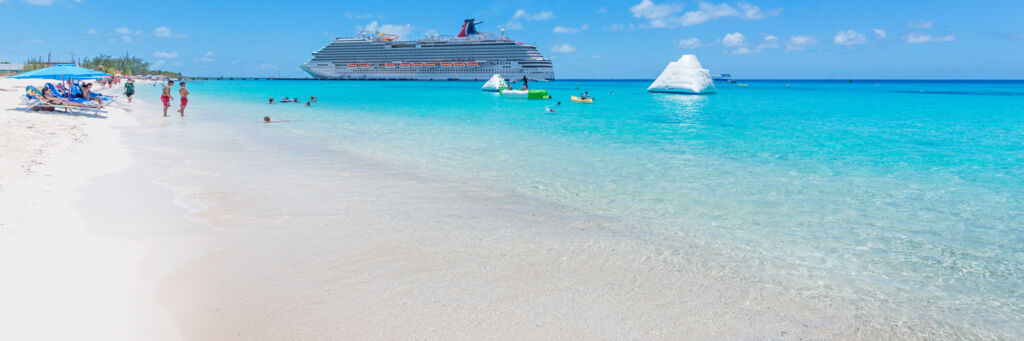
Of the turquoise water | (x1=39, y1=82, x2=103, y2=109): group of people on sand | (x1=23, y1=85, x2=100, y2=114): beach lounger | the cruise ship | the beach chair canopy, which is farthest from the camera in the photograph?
the cruise ship

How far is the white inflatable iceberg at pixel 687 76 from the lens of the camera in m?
45.5

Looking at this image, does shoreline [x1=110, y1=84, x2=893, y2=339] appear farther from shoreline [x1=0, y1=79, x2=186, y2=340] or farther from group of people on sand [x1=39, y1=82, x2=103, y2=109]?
group of people on sand [x1=39, y1=82, x2=103, y2=109]

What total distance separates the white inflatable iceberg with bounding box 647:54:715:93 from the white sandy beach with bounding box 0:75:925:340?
137ft

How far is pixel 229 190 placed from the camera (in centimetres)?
709

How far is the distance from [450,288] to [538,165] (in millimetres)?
6340

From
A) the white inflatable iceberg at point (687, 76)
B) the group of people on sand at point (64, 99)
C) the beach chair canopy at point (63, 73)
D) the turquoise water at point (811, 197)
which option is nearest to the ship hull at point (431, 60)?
the white inflatable iceberg at point (687, 76)

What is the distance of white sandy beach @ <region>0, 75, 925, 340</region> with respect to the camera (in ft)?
11.2

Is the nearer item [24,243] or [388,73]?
[24,243]

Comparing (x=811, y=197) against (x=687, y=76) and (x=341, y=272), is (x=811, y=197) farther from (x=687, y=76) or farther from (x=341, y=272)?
(x=687, y=76)

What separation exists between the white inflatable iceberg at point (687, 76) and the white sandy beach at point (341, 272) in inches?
1642

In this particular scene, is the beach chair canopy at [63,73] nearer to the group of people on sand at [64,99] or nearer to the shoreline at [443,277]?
the group of people on sand at [64,99]

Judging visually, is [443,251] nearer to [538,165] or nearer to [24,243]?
[24,243]

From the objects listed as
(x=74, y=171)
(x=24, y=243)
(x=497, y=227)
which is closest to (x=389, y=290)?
(x=497, y=227)

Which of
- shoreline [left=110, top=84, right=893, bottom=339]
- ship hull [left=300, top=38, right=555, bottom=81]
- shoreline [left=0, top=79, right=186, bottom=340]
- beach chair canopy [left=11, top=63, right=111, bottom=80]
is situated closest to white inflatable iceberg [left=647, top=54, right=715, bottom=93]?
beach chair canopy [left=11, top=63, right=111, bottom=80]
